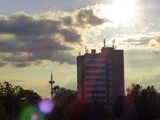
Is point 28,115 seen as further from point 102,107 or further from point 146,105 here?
point 146,105

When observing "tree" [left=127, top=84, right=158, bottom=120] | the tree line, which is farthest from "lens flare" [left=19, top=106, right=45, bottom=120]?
"tree" [left=127, top=84, right=158, bottom=120]

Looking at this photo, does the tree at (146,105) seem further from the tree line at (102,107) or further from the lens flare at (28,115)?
the lens flare at (28,115)

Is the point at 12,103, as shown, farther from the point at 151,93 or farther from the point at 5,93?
the point at 151,93

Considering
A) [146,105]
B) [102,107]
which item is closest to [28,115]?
[102,107]

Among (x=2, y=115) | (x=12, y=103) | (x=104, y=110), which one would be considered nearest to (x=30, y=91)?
(x=12, y=103)

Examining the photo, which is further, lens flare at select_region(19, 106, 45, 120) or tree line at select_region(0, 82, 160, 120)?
lens flare at select_region(19, 106, 45, 120)

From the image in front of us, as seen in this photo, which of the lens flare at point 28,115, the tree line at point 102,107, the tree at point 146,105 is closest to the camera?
the tree line at point 102,107

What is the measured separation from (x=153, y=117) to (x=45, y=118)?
26.7 m

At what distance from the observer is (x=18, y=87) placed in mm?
121562

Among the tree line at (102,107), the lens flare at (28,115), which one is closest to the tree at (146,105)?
the tree line at (102,107)

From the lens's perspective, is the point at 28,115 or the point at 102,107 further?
the point at 28,115

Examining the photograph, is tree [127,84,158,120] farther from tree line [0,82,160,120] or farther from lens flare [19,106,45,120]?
lens flare [19,106,45,120]

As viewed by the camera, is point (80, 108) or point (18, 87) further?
point (18, 87)

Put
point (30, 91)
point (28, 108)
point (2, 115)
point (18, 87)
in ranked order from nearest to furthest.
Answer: point (2, 115)
point (28, 108)
point (18, 87)
point (30, 91)
